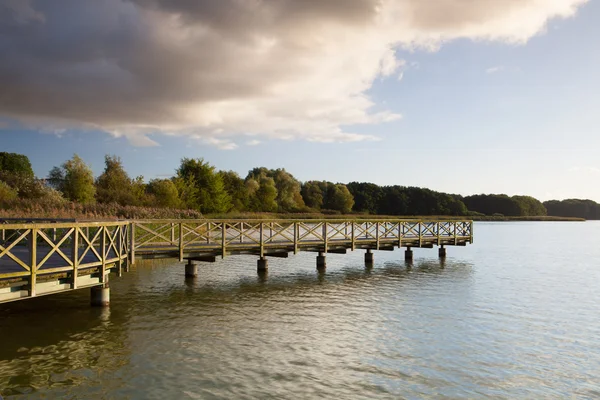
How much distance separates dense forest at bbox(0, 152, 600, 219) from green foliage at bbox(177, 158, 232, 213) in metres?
0.12

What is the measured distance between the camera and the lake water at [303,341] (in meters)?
8.54

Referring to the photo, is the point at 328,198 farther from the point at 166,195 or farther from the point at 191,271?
the point at 191,271

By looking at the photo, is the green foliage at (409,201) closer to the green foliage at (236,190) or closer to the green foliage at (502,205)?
the green foliage at (502,205)

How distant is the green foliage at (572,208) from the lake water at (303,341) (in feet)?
494

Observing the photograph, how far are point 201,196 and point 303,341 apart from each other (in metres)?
48.7

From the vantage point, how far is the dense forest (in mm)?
35041

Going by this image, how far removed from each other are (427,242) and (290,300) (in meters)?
17.2

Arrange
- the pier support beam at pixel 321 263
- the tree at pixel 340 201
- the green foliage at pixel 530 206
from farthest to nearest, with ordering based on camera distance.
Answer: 1. the green foliage at pixel 530 206
2. the tree at pixel 340 201
3. the pier support beam at pixel 321 263

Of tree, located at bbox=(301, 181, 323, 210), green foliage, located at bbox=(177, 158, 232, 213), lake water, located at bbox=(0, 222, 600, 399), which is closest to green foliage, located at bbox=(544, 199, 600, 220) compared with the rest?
tree, located at bbox=(301, 181, 323, 210)

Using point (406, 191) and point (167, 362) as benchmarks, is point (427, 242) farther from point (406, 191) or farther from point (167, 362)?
point (406, 191)

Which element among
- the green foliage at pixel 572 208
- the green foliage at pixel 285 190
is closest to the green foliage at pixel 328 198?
the green foliage at pixel 285 190

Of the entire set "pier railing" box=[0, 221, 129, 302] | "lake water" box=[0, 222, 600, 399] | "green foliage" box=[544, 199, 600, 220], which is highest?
"green foliage" box=[544, 199, 600, 220]

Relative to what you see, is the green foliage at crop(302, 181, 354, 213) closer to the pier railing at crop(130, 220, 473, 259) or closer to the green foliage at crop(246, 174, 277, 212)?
the green foliage at crop(246, 174, 277, 212)

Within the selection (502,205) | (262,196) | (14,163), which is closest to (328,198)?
(262,196)
